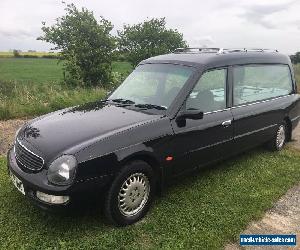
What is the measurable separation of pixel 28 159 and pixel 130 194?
1.17 meters

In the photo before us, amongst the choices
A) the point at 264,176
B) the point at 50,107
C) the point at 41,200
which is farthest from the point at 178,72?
the point at 50,107

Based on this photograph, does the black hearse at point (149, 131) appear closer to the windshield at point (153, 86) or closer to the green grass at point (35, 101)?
the windshield at point (153, 86)

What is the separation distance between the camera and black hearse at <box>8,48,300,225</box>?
12.5ft

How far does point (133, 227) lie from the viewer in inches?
166

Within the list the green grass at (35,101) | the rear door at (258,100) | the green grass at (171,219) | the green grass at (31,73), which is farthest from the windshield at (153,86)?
the green grass at (31,73)

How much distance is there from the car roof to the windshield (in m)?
0.12

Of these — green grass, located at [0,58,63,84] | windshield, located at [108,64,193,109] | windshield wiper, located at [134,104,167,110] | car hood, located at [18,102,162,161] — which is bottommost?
green grass, located at [0,58,63,84]

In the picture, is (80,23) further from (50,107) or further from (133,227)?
(133,227)

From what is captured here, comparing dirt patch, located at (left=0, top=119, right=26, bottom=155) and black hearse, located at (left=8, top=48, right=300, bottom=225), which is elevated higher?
black hearse, located at (left=8, top=48, right=300, bottom=225)

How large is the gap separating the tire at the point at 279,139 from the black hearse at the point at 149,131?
285mm

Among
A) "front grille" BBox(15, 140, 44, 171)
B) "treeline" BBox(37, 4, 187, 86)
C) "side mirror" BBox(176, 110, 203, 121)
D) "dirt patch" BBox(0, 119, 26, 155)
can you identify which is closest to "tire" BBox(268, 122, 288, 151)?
"side mirror" BBox(176, 110, 203, 121)

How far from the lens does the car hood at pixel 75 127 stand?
153 inches

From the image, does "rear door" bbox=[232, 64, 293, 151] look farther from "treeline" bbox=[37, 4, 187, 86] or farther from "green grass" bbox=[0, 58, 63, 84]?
"green grass" bbox=[0, 58, 63, 84]

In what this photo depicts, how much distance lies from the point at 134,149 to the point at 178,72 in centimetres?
161
